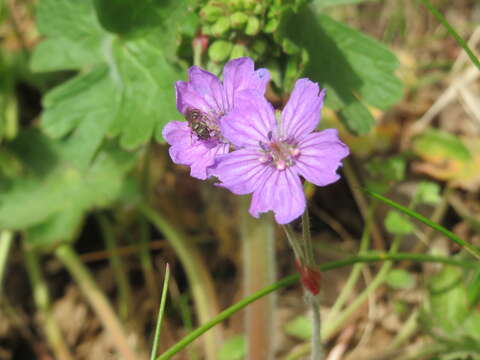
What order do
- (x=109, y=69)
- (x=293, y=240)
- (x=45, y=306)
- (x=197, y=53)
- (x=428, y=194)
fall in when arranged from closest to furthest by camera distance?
(x=293, y=240) → (x=197, y=53) → (x=109, y=69) → (x=428, y=194) → (x=45, y=306)

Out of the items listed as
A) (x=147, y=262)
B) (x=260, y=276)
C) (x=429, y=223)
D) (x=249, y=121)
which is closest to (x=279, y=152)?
(x=249, y=121)

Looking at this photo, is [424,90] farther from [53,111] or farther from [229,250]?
[53,111]

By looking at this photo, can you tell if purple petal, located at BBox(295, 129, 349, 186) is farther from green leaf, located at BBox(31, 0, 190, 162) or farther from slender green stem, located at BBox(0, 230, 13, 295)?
slender green stem, located at BBox(0, 230, 13, 295)

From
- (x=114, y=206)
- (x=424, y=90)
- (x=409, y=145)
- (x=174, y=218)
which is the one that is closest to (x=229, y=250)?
(x=174, y=218)

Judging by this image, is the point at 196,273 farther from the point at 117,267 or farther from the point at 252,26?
the point at 252,26

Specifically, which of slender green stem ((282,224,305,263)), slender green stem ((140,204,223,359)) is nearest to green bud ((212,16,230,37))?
slender green stem ((282,224,305,263))

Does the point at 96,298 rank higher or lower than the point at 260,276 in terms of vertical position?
lower

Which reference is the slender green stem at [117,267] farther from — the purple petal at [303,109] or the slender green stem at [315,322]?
the purple petal at [303,109]
